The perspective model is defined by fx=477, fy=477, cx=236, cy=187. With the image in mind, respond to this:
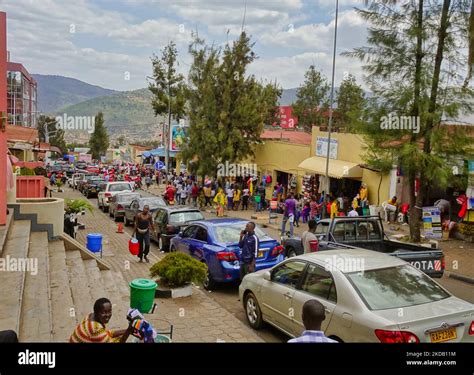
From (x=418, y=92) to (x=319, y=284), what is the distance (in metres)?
12.2

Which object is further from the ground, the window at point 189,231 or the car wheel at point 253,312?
the window at point 189,231

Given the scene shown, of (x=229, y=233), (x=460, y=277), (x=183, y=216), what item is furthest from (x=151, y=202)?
(x=460, y=277)

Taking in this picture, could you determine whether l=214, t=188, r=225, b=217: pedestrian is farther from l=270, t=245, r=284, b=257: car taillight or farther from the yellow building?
l=270, t=245, r=284, b=257: car taillight

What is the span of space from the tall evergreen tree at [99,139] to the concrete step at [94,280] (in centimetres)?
8834

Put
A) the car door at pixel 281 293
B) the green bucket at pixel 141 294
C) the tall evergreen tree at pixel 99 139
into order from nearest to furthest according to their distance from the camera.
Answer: the car door at pixel 281 293, the green bucket at pixel 141 294, the tall evergreen tree at pixel 99 139

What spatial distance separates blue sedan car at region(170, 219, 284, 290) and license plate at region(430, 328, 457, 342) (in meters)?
5.30

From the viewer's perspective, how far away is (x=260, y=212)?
87.9 ft

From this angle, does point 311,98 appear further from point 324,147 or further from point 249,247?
point 249,247

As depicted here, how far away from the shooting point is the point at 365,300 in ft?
18.9

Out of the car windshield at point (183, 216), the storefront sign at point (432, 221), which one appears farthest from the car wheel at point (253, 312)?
the storefront sign at point (432, 221)

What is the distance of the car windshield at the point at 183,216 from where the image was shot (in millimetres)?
15648

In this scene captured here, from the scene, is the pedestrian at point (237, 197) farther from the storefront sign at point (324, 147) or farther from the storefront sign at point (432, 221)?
the storefront sign at point (432, 221)

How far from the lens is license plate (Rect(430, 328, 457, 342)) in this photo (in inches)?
207
